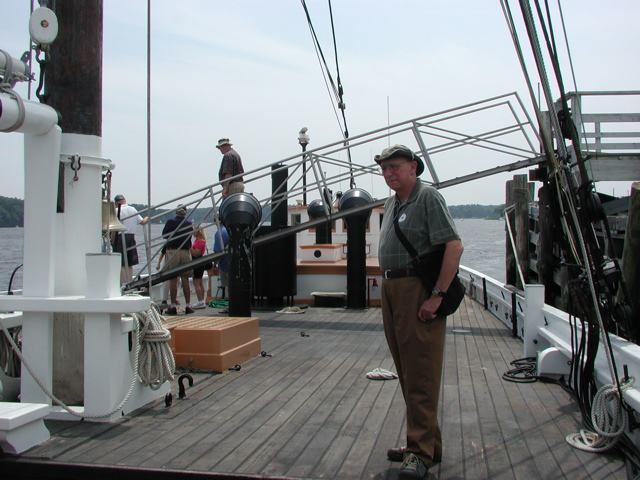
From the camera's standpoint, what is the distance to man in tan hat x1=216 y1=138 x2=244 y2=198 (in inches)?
382

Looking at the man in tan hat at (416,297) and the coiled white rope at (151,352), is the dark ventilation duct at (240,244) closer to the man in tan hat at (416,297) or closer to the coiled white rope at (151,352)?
the coiled white rope at (151,352)

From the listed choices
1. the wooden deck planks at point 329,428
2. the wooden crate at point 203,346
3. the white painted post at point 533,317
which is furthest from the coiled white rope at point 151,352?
the white painted post at point 533,317

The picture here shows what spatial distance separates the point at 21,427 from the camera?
3305 mm

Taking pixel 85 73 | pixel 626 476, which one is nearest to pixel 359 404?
pixel 626 476

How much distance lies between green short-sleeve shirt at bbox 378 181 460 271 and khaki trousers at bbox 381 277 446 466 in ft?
0.42

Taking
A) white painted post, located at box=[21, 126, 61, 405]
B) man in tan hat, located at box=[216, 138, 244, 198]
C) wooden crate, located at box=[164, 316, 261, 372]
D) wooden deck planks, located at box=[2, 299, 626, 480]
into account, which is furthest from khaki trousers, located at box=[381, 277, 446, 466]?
man in tan hat, located at box=[216, 138, 244, 198]

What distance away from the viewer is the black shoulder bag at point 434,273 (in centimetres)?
314

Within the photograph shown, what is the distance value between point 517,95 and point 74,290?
24.2ft

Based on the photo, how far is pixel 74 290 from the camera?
13.6ft

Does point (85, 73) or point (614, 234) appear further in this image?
point (614, 234)

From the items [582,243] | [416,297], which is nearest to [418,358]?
[416,297]

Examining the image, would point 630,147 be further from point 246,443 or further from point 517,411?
point 246,443

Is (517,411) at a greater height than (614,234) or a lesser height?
lesser

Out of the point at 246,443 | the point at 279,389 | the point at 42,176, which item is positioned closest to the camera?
the point at 246,443
